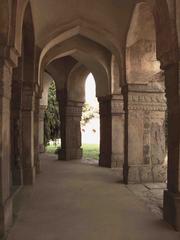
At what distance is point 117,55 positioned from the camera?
27.2ft

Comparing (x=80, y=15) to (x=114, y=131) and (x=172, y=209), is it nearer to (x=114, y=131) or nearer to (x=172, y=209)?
(x=114, y=131)

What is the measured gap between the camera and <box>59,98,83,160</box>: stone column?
1331cm

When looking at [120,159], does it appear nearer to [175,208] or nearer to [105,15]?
[105,15]

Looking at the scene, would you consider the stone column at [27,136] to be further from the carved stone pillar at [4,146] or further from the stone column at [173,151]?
the stone column at [173,151]

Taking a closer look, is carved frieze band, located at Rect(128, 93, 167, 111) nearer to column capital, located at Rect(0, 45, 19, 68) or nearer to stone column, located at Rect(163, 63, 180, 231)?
stone column, located at Rect(163, 63, 180, 231)

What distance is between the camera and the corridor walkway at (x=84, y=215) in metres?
4.03

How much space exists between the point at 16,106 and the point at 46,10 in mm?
2472

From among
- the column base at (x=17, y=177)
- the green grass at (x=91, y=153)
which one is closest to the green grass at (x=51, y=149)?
the green grass at (x=91, y=153)

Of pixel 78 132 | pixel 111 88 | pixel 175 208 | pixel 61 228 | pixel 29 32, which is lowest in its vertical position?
pixel 61 228

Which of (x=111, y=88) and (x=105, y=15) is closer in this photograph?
(x=105, y=15)

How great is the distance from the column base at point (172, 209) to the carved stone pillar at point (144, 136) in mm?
3096

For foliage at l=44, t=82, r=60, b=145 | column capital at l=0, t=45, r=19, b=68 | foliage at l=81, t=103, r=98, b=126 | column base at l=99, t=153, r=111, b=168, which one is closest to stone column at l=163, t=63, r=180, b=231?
column capital at l=0, t=45, r=19, b=68

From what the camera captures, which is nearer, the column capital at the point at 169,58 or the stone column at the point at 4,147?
the stone column at the point at 4,147

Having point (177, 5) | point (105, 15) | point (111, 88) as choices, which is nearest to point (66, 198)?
point (177, 5)
